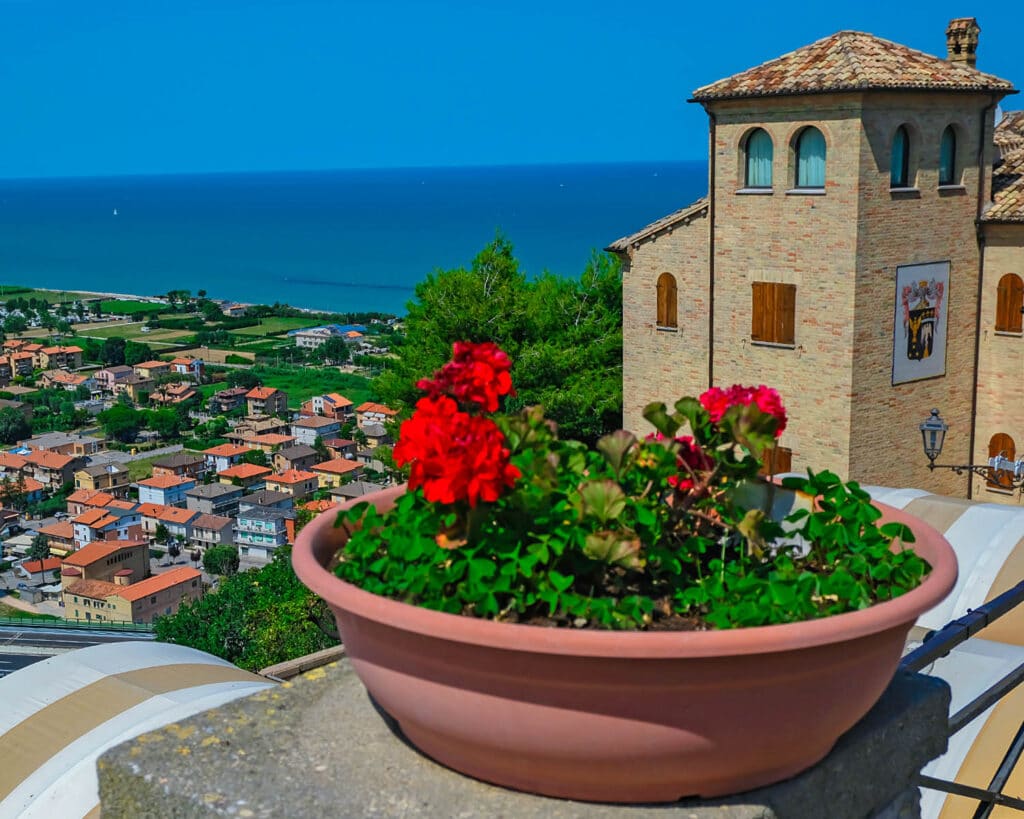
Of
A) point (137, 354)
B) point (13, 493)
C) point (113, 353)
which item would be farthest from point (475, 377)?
point (113, 353)

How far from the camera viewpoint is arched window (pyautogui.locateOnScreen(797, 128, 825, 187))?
17234mm

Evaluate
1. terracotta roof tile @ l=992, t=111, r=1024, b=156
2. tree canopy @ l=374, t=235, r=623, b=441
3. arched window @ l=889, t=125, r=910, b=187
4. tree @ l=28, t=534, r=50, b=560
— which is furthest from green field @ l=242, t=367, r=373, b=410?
arched window @ l=889, t=125, r=910, b=187

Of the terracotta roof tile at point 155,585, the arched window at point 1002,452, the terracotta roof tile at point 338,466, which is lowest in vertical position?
the terracotta roof tile at point 155,585

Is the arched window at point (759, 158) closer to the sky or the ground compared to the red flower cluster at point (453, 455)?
closer to the sky

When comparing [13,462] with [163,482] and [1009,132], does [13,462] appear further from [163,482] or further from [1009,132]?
[1009,132]

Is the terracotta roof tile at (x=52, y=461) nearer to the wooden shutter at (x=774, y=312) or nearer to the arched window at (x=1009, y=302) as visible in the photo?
the wooden shutter at (x=774, y=312)

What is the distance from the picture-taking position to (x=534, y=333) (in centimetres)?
2733

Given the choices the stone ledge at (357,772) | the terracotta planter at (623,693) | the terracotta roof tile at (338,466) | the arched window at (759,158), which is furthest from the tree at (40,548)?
the terracotta planter at (623,693)

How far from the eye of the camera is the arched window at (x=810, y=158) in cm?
1723

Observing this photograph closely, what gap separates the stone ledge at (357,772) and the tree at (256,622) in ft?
89.0

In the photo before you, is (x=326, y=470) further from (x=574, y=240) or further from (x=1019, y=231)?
(x=574, y=240)

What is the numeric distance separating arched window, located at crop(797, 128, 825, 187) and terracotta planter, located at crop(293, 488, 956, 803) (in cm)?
1644

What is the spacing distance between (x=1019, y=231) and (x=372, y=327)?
11222 centimetres

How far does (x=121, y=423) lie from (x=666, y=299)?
89.4m
